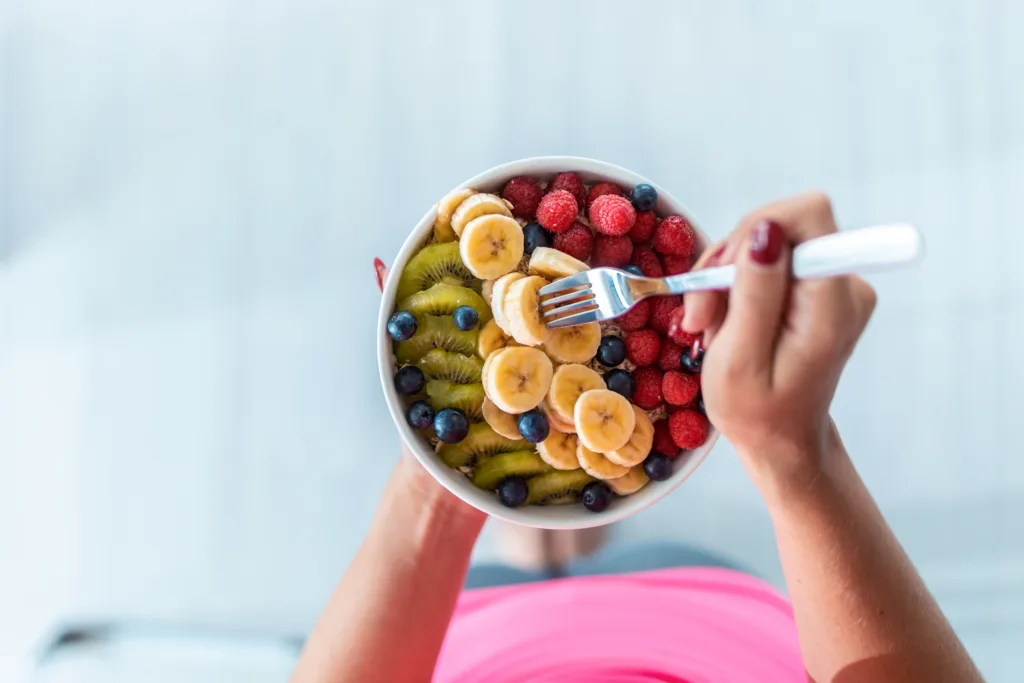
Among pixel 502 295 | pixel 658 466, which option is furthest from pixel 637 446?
pixel 502 295

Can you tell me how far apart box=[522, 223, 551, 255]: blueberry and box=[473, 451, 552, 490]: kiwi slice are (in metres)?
0.26

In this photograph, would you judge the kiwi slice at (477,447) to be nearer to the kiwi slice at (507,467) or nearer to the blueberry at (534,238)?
the kiwi slice at (507,467)

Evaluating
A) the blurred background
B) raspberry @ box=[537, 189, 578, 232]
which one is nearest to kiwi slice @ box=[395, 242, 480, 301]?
raspberry @ box=[537, 189, 578, 232]

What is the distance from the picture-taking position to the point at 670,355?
3.05 ft

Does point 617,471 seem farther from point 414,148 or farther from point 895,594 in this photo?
point 414,148

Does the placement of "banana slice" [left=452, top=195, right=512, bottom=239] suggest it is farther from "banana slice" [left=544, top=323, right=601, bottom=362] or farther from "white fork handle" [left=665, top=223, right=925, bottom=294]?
"white fork handle" [left=665, top=223, right=925, bottom=294]

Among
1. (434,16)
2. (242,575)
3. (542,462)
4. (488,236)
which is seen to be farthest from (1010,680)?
(434,16)

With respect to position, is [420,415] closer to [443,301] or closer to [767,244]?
[443,301]

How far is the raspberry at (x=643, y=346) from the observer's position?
925mm

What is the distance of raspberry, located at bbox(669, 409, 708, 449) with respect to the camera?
921 mm

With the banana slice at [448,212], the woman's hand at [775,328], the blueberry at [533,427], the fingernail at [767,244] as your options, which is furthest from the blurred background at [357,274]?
the fingernail at [767,244]

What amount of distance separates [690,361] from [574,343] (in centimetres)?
14

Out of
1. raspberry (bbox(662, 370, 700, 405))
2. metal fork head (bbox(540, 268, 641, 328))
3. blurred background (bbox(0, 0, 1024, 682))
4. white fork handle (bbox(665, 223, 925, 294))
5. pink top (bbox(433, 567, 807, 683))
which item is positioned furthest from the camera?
blurred background (bbox(0, 0, 1024, 682))

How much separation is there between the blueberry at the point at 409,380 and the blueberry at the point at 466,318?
0.08m
